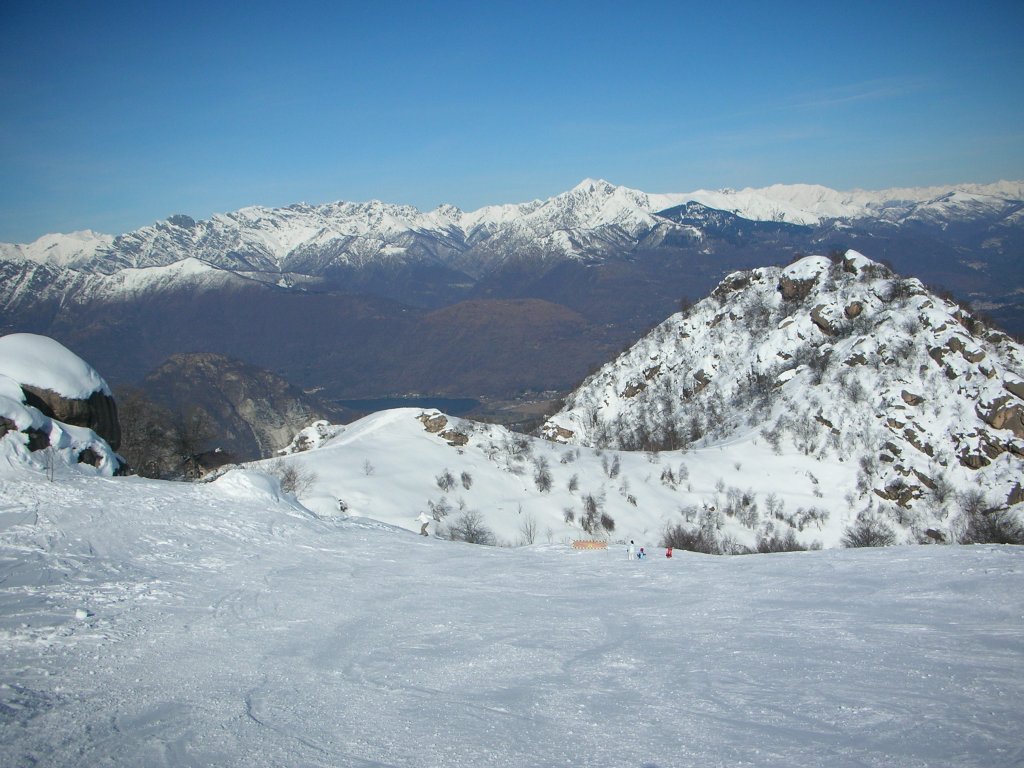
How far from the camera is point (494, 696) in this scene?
30.8 feet

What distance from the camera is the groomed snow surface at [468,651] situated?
25.9ft

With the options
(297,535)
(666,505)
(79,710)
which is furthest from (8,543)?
(666,505)

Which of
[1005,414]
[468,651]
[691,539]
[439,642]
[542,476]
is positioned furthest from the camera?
[1005,414]

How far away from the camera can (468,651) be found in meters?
11.1

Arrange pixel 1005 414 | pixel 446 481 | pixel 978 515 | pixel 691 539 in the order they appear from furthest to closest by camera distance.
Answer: pixel 1005 414
pixel 978 515
pixel 446 481
pixel 691 539

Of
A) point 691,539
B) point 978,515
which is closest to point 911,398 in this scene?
point 978,515

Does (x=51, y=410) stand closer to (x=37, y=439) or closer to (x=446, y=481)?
(x=37, y=439)

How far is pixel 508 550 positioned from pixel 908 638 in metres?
10.8

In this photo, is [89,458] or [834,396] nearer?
[89,458]

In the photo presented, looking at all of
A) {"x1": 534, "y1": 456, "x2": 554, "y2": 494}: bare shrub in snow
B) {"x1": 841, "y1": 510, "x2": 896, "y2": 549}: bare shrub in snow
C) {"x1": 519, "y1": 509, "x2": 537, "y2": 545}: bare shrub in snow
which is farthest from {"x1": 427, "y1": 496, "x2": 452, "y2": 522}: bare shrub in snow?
{"x1": 841, "y1": 510, "x2": 896, "y2": 549}: bare shrub in snow

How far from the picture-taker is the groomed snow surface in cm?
789

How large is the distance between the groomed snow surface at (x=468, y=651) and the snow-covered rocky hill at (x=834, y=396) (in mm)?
40836

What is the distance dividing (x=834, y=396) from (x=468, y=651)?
65.7 m

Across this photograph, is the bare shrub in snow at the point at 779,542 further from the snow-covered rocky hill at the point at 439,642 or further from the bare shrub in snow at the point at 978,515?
the snow-covered rocky hill at the point at 439,642
